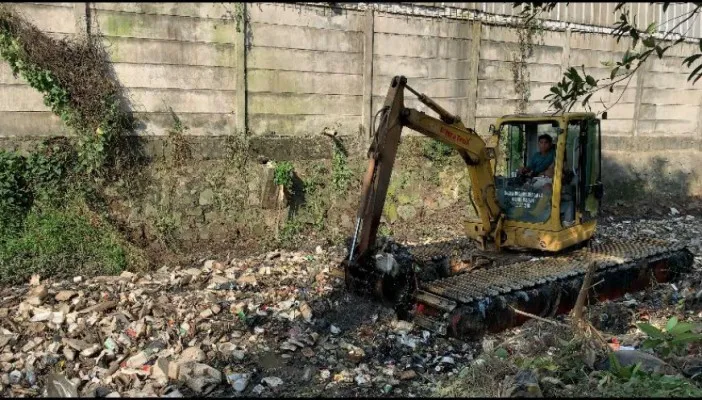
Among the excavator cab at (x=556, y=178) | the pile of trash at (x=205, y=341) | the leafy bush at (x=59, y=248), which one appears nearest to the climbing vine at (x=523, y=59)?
the excavator cab at (x=556, y=178)

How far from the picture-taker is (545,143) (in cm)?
609

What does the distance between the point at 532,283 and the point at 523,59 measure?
5.62m

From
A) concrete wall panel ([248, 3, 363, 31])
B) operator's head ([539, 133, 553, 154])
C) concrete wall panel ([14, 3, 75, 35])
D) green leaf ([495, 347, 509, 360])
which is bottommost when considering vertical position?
green leaf ([495, 347, 509, 360])

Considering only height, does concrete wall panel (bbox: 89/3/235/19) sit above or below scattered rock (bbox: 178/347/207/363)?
above

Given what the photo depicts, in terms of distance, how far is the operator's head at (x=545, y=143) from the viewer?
6.07m

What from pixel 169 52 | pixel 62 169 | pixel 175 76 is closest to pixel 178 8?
pixel 169 52

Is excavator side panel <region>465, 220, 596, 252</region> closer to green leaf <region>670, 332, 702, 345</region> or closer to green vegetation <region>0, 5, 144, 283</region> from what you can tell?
green leaf <region>670, 332, 702, 345</region>

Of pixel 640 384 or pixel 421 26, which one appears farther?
A: pixel 421 26

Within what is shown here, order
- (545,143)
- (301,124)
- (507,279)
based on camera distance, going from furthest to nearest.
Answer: (301,124) → (545,143) → (507,279)

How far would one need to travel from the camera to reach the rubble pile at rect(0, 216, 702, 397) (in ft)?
13.3

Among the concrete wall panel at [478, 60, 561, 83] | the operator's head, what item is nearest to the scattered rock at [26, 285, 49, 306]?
the operator's head

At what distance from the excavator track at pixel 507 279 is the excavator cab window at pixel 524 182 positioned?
49 centimetres

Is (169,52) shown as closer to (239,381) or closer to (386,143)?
(386,143)

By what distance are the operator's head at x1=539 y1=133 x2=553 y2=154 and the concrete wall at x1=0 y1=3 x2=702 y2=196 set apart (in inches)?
119
